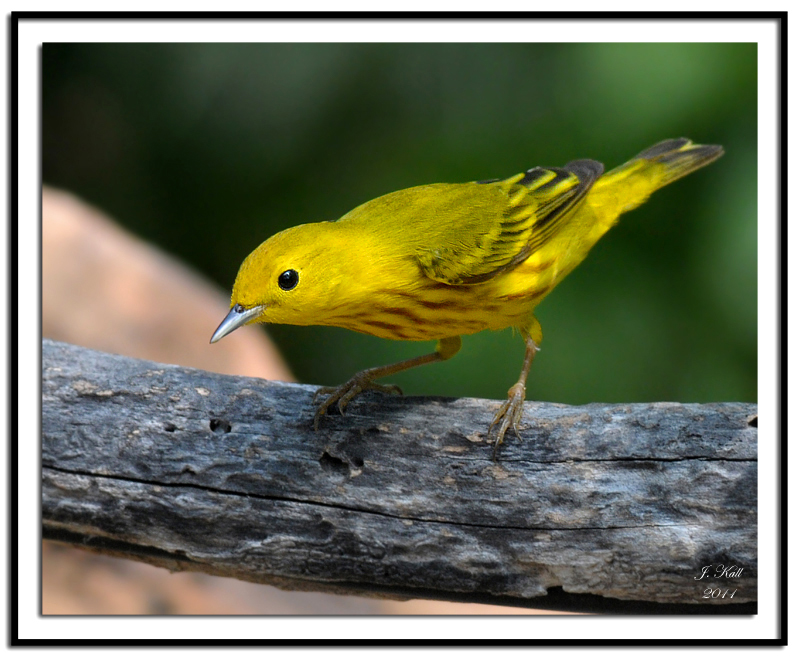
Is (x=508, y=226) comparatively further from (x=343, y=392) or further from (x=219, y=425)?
(x=219, y=425)

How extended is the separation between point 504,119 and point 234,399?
208 cm

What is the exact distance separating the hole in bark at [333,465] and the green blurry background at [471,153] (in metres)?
1.22

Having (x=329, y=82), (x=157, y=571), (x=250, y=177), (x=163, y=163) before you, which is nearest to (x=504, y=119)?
(x=329, y=82)

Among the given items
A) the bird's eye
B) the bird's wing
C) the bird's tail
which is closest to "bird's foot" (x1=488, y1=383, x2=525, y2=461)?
the bird's wing

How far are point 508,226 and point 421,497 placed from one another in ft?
3.61

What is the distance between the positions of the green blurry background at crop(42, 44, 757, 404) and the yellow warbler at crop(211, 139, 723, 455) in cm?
56

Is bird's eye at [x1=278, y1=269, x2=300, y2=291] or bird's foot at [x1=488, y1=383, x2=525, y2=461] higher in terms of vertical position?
bird's eye at [x1=278, y1=269, x2=300, y2=291]

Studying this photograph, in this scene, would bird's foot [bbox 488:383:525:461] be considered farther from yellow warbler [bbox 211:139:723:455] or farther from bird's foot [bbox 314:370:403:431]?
bird's foot [bbox 314:370:403:431]

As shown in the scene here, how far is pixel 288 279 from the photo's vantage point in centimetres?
247

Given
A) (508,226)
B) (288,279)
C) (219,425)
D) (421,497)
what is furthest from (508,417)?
(219,425)

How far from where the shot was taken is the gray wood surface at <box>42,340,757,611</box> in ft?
8.09

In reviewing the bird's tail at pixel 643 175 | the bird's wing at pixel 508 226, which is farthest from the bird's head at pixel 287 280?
the bird's tail at pixel 643 175
